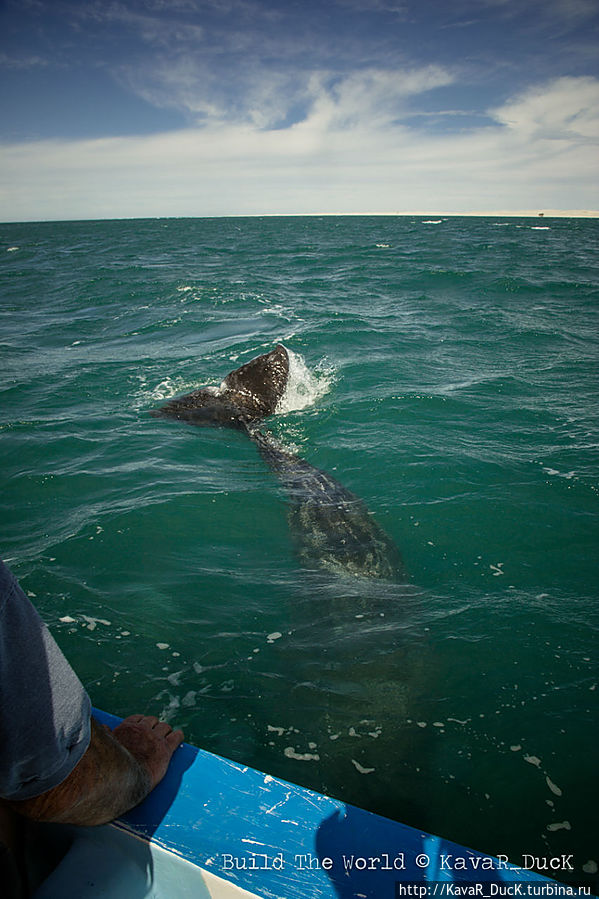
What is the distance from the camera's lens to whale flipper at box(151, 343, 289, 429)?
9.70 metres

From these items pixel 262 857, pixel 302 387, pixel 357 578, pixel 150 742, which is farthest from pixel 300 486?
pixel 262 857

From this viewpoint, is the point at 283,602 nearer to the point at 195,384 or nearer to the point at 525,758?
the point at 525,758

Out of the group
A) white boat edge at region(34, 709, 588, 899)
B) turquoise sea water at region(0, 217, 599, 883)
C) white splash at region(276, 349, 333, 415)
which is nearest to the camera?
white boat edge at region(34, 709, 588, 899)

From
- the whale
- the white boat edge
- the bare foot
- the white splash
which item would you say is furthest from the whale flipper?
the white boat edge

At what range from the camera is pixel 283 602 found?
5082mm

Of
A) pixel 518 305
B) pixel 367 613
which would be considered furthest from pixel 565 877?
pixel 518 305

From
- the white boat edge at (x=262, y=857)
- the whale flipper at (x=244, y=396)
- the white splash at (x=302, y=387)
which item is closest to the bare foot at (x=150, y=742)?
the white boat edge at (x=262, y=857)

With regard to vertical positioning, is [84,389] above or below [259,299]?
below

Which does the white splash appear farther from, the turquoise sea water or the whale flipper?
the whale flipper

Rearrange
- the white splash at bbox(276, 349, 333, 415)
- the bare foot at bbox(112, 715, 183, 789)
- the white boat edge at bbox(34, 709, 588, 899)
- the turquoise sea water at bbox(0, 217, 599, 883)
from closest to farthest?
the white boat edge at bbox(34, 709, 588, 899)
the bare foot at bbox(112, 715, 183, 789)
the turquoise sea water at bbox(0, 217, 599, 883)
the white splash at bbox(276, 349, 333, 415)

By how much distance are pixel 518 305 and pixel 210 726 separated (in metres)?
19.4

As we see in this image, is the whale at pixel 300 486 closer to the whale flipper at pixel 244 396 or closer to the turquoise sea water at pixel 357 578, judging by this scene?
the whale flipper at pixel 244 396

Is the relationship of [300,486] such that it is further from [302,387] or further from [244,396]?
[302,387]

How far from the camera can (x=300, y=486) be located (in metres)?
7.15
